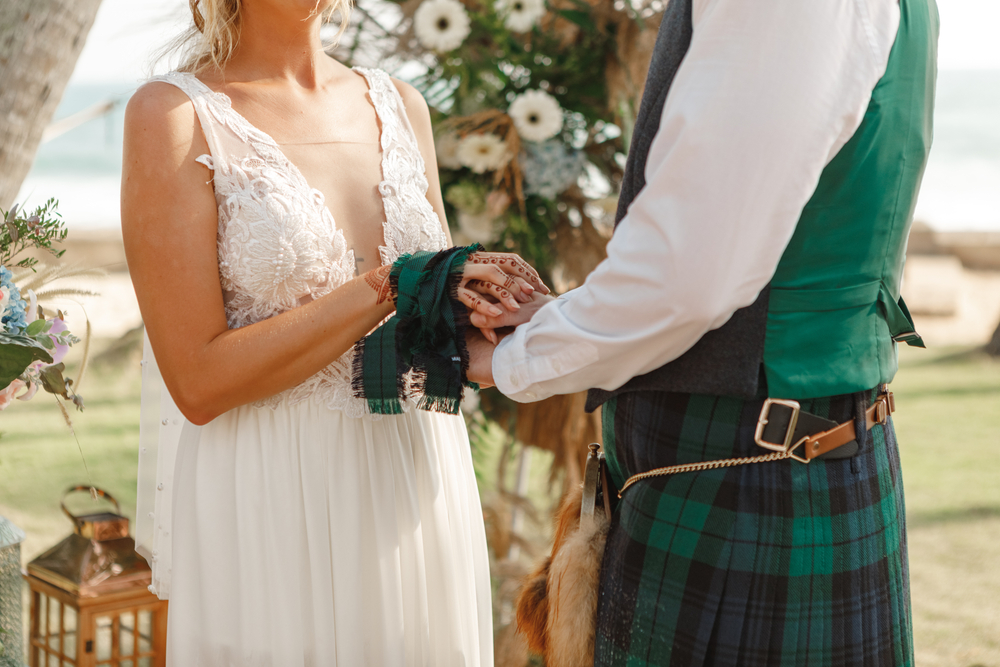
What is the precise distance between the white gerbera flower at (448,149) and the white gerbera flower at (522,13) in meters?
0.33

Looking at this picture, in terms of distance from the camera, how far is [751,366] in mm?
945

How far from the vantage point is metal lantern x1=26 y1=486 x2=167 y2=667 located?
6.10 feet

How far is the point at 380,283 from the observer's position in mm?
1206

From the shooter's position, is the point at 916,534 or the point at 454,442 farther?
the point at 916,534

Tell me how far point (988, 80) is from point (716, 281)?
35471 mm

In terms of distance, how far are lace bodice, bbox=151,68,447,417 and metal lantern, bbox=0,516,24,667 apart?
0.69 metres

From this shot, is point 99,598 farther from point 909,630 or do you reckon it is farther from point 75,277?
point 909,630

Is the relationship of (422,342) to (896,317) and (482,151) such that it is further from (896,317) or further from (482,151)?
(482,151)

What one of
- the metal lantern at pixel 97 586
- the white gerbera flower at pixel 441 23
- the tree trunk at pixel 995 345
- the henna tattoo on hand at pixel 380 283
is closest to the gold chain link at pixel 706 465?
the henna tattoo on hand at pixel 380 283

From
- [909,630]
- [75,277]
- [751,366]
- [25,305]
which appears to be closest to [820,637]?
[909,630]

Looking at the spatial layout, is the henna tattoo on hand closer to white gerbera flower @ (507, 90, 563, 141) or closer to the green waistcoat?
the green waistcoat

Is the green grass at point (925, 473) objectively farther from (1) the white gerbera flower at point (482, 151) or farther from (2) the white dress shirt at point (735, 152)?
(2) the white dress shirt at point (735, 152)

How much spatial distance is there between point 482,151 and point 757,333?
55.1 inches

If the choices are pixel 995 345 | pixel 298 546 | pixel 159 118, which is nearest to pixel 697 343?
pixel 298 546
